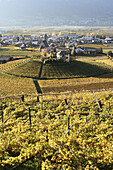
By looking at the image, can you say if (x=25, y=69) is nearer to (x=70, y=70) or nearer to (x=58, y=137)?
(x=70, y=70)

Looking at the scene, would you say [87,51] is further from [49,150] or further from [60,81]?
[49,150]

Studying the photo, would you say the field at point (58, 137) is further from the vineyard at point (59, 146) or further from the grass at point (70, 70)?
the grass at point (70, 70)

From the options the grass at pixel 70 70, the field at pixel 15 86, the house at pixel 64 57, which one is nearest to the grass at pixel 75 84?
the field at pixel 15 86

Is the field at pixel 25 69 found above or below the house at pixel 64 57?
below

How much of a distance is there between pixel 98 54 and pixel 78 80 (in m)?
37.1

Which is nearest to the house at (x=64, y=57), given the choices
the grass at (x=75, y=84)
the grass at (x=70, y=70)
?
the grass at (x=70, y=70)

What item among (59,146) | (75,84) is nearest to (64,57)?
(75,84)

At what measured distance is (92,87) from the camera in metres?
26.7

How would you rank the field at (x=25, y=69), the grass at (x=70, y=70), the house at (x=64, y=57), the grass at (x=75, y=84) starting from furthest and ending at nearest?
the house at (x=64, y=57) < the grass at (x=70, y=70) < the field at (x=25, y=69) < the grass at (x=75, y=84)

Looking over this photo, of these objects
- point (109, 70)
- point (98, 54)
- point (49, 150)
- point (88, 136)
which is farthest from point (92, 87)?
point (98, 54)

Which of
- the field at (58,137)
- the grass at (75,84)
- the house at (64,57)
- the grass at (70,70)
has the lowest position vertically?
the grass at (75,84)

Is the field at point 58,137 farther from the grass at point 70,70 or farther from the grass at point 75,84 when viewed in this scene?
the grass at point 70,70

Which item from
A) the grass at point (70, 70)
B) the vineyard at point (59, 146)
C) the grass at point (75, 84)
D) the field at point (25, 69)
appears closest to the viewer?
the vineyard at point (59, 146)

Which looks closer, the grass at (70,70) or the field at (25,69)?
the field at (25,69)
